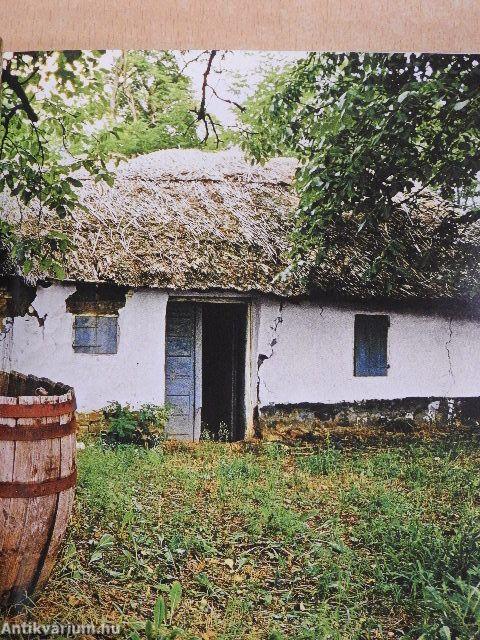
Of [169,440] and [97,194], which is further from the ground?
[97,194]

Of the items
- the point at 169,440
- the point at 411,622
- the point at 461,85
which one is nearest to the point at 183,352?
the point at 169,440

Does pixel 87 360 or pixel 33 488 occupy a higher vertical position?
pixel 87 360

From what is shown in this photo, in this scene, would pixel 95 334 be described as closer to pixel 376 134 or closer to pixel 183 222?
pixel 183 222

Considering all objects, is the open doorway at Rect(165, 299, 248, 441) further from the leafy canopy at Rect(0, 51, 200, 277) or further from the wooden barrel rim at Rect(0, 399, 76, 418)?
the leafy canopy at Rect(0, 51, 200, 277)

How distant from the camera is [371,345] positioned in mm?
1660

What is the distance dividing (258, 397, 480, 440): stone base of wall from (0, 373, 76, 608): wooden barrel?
2.12 ft

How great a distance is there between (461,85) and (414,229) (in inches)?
17.1

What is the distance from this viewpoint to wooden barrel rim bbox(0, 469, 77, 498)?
59.0 inches

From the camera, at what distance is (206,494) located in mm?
1624

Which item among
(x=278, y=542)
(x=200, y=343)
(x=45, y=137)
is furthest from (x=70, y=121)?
(x=278, y=542)

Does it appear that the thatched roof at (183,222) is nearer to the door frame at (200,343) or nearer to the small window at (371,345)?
the door frame at (200,343)

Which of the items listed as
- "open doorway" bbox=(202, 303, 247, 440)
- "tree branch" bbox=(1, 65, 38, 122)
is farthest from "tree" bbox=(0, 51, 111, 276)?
"open doorway" bbox=(202, 303, 247, 440)

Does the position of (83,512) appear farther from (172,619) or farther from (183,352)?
(183,352)

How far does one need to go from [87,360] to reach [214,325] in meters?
0.49
